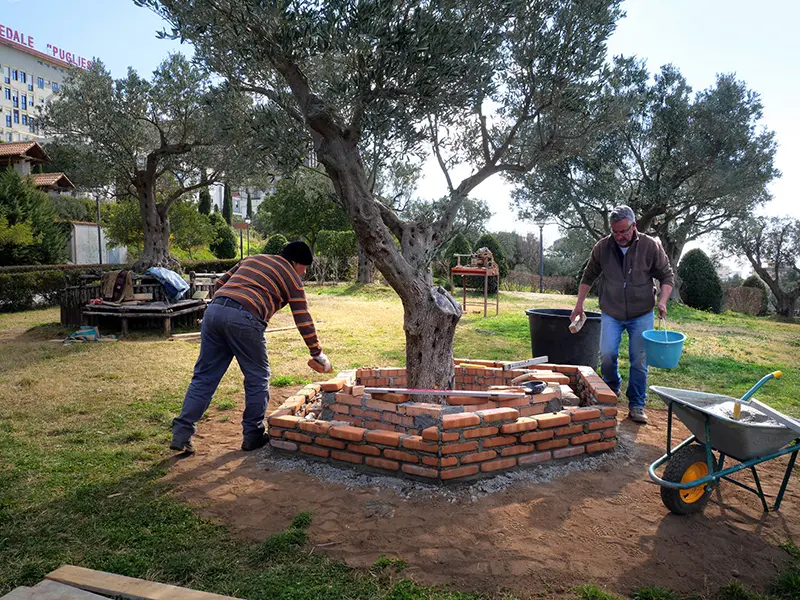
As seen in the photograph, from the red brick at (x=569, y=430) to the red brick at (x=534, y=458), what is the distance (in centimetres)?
16

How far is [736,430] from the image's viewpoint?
2615 mm

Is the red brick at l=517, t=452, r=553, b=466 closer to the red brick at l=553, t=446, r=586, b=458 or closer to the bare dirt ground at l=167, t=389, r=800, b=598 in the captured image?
the red brick at l=553, t=446, r=586, b=458

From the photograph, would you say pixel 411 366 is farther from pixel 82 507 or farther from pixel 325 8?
pixel 325 8

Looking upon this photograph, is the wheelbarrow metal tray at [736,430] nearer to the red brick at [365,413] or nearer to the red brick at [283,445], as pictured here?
the red brick at [365,413]

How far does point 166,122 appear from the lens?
557 inches

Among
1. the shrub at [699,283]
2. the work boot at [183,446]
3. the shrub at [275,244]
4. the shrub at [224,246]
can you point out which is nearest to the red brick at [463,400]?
the work boot at [183,446]

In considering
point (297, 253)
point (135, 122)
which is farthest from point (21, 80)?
point (297, 253)

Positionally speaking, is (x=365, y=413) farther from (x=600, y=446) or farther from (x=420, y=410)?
(x=600, y=446)

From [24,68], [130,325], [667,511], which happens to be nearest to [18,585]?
[667,511]

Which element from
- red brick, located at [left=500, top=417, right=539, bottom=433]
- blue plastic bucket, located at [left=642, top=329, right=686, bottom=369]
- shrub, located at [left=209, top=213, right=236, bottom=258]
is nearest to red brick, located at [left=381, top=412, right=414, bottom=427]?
red brick, located at [left=500, top=417, right=539, bottom=433]

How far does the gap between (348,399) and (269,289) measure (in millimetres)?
985

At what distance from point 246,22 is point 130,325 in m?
7.97

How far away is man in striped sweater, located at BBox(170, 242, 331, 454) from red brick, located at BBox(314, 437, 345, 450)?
1.69 ft

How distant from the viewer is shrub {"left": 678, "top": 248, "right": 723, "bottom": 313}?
2114 centimetres
